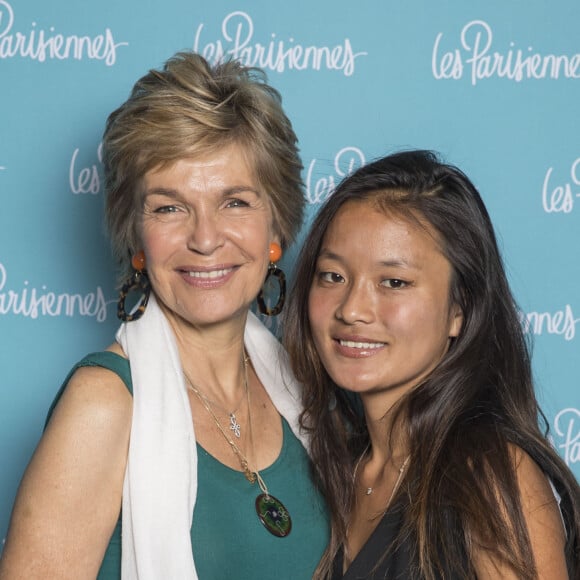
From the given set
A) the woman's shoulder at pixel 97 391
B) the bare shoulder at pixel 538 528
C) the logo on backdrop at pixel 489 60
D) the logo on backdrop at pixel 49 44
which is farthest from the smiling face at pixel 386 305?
the logo on backdrop at pixel 49 44

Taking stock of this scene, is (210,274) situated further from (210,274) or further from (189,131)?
(189,131)

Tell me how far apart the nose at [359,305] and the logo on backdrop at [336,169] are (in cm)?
72

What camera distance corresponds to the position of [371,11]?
94.7 inches

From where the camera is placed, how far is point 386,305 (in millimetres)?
1726

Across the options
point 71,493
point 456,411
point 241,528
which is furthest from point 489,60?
point 71,493

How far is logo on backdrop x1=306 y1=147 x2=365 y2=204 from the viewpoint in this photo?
2441mm

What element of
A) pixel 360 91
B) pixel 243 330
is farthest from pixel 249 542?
pixel 360 91

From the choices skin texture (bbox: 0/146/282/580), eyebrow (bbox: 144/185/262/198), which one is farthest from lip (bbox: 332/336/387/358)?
eyebrow (bbox: 144/185/262/198)

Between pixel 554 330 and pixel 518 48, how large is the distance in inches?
27.9

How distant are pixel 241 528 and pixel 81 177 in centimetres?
110

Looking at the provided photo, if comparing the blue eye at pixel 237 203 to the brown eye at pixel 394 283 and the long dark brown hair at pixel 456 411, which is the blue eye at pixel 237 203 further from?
the brown eye at pixel 394 283

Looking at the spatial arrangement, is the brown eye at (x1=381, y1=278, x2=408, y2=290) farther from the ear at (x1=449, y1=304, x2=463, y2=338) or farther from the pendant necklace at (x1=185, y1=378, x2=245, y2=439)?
the pendant necklace at (x1=185, y1=378, x2=245, y2=439)

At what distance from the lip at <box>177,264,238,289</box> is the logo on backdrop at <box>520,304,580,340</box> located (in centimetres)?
96

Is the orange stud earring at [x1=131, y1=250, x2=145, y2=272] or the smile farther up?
the orange stud earring at [x1=131, y1=250, x2=145, y2=272]
